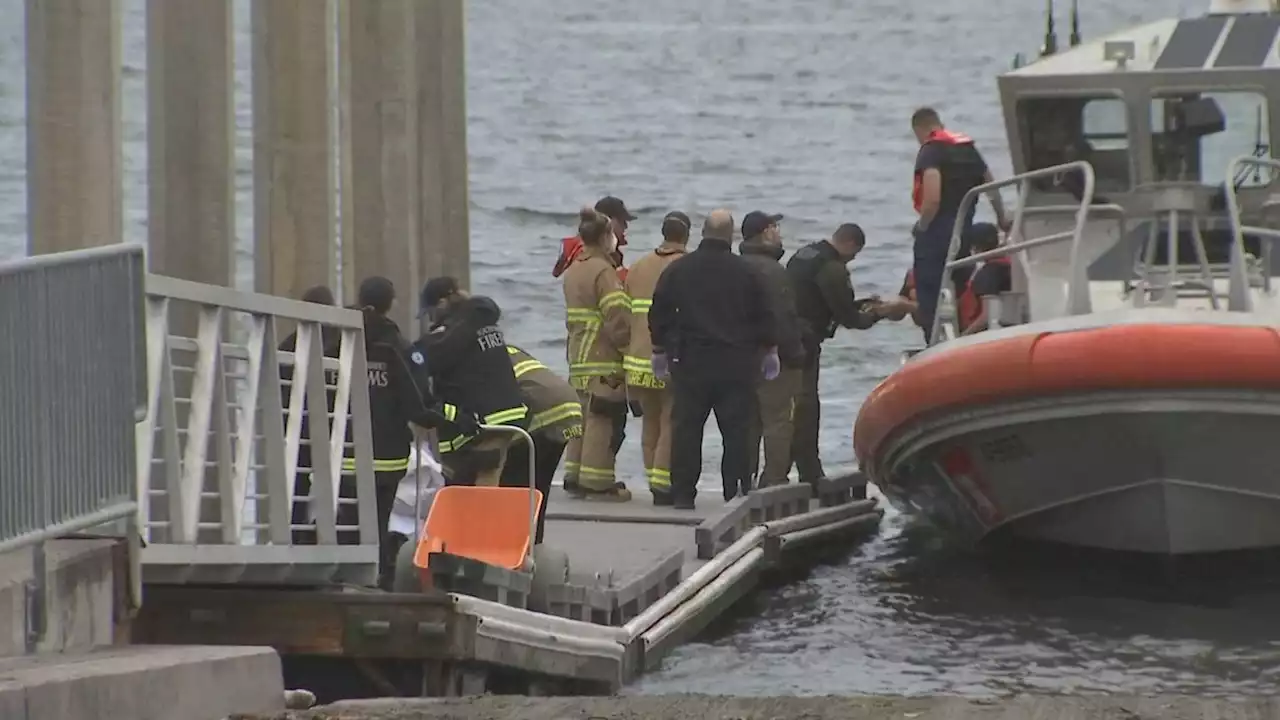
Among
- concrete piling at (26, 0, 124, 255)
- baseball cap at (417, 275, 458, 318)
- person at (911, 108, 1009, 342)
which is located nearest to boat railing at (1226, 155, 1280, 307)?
person at (911, 108, 1009, 342)

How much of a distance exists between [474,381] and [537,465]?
2.99 ft

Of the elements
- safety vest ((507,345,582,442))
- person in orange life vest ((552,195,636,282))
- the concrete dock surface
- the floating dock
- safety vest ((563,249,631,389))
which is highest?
person in orange life vest ((552,195,636,282))

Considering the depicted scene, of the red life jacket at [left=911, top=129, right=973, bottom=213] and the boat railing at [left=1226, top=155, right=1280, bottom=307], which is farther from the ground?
the red life jacket at [left=911, top=129, right=973, bottom=213]

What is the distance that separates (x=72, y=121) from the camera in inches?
324

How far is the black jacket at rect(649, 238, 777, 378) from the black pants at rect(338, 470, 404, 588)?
2.88 meters

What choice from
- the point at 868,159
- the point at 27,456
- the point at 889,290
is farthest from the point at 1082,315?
the point at 868,159

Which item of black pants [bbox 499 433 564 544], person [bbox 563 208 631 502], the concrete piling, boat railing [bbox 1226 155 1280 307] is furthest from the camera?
person [bbox 563 208 631 502]

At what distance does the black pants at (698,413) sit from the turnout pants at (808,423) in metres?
0.91

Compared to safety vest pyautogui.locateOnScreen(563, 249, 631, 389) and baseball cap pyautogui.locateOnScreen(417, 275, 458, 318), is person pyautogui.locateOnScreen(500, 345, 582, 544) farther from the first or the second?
safety vest pyautogui.locateOnScreen(563, 249, 631, 389)

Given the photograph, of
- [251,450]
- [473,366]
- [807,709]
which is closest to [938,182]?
[473,366]

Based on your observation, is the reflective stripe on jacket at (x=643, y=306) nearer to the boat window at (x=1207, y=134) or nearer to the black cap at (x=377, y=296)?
the boat window at (x=1207, y=134)

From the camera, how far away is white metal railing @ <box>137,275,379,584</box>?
7.11m

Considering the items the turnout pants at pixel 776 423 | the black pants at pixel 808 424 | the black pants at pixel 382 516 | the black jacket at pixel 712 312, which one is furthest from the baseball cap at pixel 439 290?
the black pants at pixel 808 424

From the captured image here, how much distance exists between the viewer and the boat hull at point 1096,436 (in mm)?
11180
